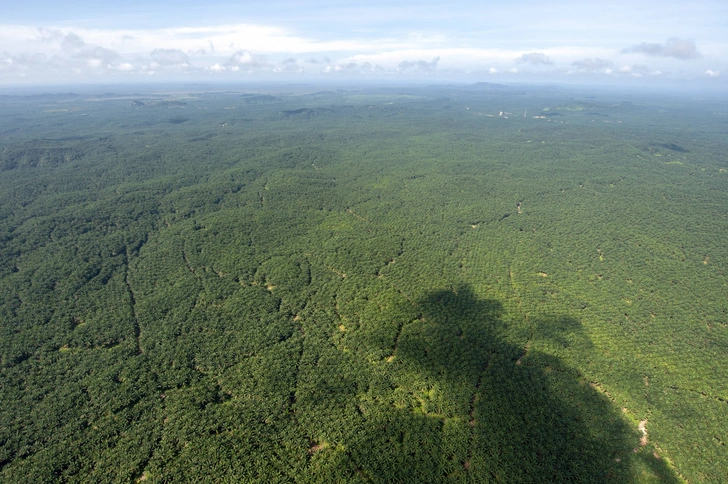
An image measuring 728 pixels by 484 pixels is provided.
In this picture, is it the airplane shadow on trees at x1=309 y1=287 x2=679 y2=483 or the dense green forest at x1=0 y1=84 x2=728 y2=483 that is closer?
the airplane shadow on trees at x1=309 y1=287 x2=679 y2=483

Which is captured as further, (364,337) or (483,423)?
(364,337)

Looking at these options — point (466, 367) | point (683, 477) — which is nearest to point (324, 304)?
point (466, 367)

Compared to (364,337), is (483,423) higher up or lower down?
lower down

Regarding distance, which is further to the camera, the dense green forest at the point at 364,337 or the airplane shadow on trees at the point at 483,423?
the dense green forest at the point at 364,337

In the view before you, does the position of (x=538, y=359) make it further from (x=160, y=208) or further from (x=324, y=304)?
(x=160, y=208)
